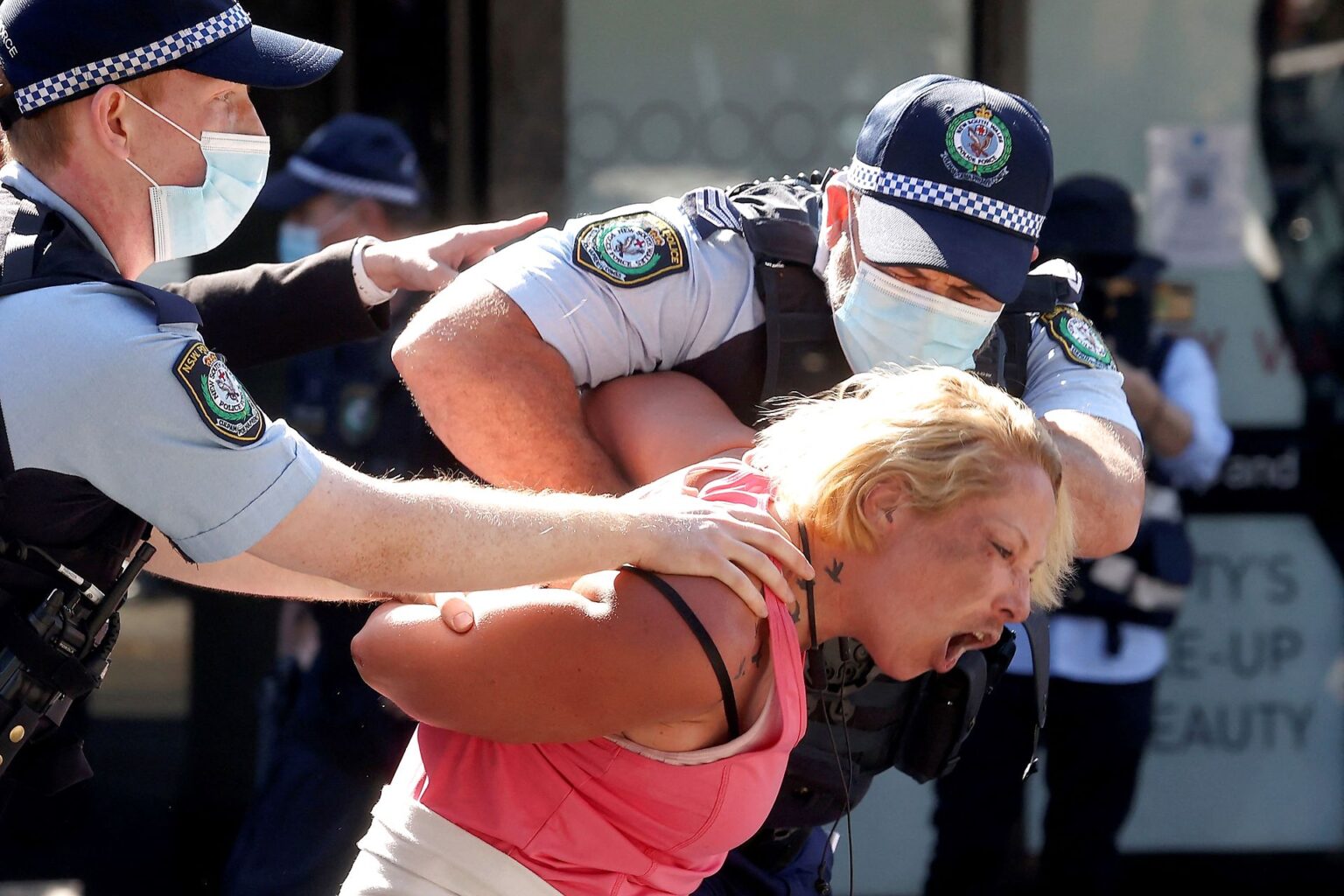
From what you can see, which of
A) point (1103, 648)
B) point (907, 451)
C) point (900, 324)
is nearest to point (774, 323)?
point (900, 324)

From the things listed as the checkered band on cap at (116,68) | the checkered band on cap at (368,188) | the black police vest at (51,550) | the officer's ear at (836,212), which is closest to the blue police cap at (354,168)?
the checkered band on cap at (368,188)

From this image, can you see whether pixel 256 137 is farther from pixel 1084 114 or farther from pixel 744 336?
pixel 1084 114

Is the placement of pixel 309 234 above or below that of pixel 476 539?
below

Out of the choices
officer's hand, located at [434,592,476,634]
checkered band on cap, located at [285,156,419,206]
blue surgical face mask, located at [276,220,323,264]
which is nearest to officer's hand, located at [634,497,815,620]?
officer's hand, located at [434,592,476,634]

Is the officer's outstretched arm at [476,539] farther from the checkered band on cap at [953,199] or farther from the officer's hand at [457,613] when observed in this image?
the checkered band on cap at [953,199]

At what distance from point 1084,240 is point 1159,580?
91 centimetres

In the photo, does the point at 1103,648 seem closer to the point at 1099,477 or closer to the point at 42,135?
the point at 1099,477

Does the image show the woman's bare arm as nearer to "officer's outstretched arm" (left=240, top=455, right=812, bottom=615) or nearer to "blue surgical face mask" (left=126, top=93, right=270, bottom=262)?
"officer's outstretched arm" (left=240, top=455, right=812, bottom=615)

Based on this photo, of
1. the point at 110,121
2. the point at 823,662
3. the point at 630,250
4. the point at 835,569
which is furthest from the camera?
the point at 630,250

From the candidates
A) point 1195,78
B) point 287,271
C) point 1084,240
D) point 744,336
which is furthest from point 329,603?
point 1195,78

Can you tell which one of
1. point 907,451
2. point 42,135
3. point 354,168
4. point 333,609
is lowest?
point 333,609

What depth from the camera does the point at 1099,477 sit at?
8.22ft

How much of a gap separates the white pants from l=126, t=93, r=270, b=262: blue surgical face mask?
76cm

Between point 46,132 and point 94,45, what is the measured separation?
0.40 feet
